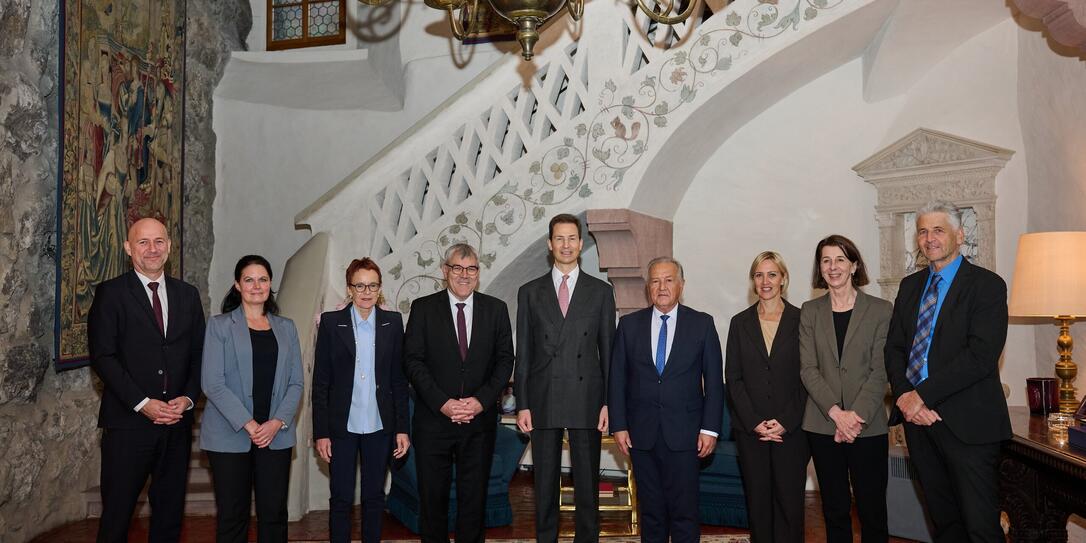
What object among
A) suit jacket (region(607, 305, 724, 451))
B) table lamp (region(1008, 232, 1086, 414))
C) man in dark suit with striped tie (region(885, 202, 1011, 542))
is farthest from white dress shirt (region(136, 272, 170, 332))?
table lamp (region(1008, 232, 1086, 414))

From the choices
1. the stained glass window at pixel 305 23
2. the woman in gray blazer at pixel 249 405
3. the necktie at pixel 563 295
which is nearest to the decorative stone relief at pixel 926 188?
the necktie at pixel 563 295

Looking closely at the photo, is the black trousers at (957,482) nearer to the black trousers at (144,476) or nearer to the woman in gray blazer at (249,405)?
the woman in gray blazer at (249,405)

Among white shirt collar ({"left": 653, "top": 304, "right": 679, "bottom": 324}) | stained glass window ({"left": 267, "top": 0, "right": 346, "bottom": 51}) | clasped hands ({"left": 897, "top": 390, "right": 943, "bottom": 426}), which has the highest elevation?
stained glass window ({"left": 267, "top": 0, "right": 346, "bottom": 51})

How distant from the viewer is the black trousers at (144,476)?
320 centimetres

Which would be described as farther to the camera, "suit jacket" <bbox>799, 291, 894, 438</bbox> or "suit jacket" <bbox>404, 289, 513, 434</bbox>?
"suit jacket" <bbox>404, 289, 513, 434</bbox>

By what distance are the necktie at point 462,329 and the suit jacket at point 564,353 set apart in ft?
0.77

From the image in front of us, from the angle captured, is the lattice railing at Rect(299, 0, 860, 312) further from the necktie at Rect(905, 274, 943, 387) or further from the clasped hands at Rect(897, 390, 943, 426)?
the clasped hands at Rect(897, 390, 943, 426)

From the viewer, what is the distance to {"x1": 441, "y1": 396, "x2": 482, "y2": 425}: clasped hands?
345 centimetres

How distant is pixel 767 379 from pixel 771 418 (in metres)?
0.16

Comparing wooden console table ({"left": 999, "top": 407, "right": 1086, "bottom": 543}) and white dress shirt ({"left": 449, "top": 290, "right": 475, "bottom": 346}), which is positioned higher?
white dress shirt ({"left": 449, "top": 290, "right": 475, "bottom": 346})

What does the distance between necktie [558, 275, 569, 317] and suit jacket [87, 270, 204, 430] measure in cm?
151

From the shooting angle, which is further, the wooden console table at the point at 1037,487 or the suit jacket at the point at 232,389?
the suit jacket at the point at 232,389

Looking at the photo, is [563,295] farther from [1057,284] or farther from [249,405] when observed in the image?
[1057,284]

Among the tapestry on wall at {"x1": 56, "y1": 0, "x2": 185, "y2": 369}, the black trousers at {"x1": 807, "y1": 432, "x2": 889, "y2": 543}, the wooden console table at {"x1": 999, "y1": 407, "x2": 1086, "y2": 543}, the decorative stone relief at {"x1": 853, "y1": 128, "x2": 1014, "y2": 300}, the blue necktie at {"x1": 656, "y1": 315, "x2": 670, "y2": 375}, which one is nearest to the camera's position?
the wooden console table at {"x1": 999, "y1": 407, "x2": 1086, "y2": 543}
